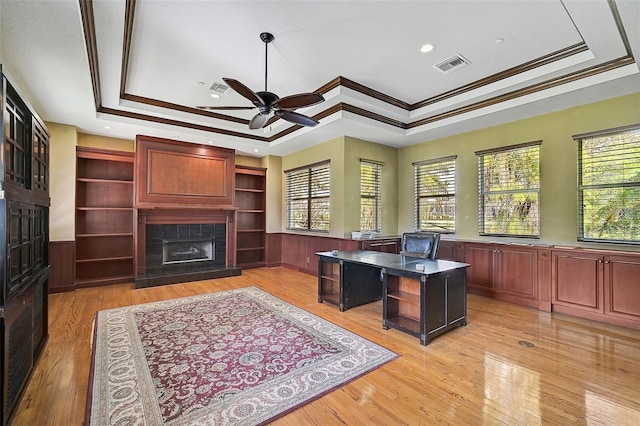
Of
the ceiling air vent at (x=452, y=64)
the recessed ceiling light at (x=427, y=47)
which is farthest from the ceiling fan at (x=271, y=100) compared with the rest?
the ceiling air vent at (x=452, y=64)

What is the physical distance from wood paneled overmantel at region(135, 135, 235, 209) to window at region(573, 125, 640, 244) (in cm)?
626

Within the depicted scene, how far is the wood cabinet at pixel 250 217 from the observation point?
24.2ft

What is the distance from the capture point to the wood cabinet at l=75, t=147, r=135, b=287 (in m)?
5.52

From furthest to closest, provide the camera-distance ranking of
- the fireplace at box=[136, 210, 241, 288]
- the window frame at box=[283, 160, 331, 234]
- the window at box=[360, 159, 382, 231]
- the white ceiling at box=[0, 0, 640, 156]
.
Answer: the window frame at box=[283, 160, 331, 234]
the window at box=[360, 159, 382, 231]
the fireplace at box=[136, 210, 241, 288]
the white ceiling at box=[0, 0, 640, 156]

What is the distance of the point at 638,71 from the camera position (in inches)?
126

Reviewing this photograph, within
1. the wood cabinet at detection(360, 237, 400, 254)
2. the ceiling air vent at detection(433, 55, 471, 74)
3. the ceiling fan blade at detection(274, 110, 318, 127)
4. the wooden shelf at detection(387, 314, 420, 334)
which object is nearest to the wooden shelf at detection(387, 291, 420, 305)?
the wooden shelf at detection(387, 314, 420, 334)

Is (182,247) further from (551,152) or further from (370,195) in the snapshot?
(551,152)

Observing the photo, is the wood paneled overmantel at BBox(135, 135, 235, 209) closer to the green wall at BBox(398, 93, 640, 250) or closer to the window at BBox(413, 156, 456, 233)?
the window at BBox(413, 156, 456, 233)

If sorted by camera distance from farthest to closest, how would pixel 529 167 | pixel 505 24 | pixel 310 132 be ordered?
pixel 310 132 → pixel 529 167 → pixel 505 24

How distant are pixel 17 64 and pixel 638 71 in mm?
6676

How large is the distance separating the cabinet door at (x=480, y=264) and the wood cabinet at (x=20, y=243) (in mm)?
5535

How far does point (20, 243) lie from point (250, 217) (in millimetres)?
5376

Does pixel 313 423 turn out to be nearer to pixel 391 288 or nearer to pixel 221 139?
pixel 391 288

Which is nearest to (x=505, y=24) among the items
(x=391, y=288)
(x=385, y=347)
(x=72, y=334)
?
(x=391, y=288)
